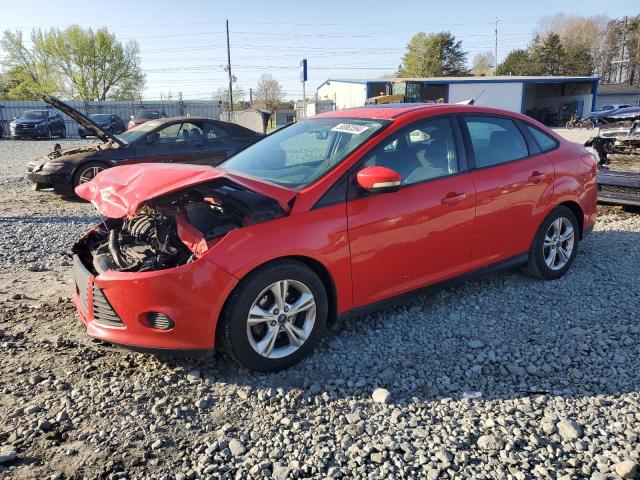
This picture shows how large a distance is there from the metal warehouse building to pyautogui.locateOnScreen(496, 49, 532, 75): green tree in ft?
62.5

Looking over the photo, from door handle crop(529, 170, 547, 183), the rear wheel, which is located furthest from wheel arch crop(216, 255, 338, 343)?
the rear wheel

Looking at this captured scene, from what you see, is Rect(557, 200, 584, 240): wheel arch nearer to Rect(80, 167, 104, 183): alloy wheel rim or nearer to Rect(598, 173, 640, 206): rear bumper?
Rect(598, 173, 640, 206): rear bumper

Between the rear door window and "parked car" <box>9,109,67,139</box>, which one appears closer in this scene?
the rear door window

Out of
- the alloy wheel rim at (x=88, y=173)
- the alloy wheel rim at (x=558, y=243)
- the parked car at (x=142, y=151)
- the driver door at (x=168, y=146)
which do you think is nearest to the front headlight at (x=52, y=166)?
the parked car at (x=142, y=151)

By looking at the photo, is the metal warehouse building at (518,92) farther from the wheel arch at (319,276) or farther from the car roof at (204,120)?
the wheel arch at (319,276)

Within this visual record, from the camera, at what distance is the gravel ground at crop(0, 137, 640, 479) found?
250cm

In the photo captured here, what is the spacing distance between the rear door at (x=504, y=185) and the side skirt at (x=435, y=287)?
0.05 metres

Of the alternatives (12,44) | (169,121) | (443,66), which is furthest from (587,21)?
(169,121)

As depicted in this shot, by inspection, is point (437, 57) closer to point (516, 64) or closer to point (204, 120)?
point (516, 64)

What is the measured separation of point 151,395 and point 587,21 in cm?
9381

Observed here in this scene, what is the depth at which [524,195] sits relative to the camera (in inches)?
174

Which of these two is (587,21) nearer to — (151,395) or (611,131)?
(611,131)

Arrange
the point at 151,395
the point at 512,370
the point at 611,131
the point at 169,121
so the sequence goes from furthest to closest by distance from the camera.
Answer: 1. the point at 169,121
2. the point at 611,131
3. the point at 512,370
4. the point at 151,395

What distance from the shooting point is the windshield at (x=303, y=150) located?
3.67 m
